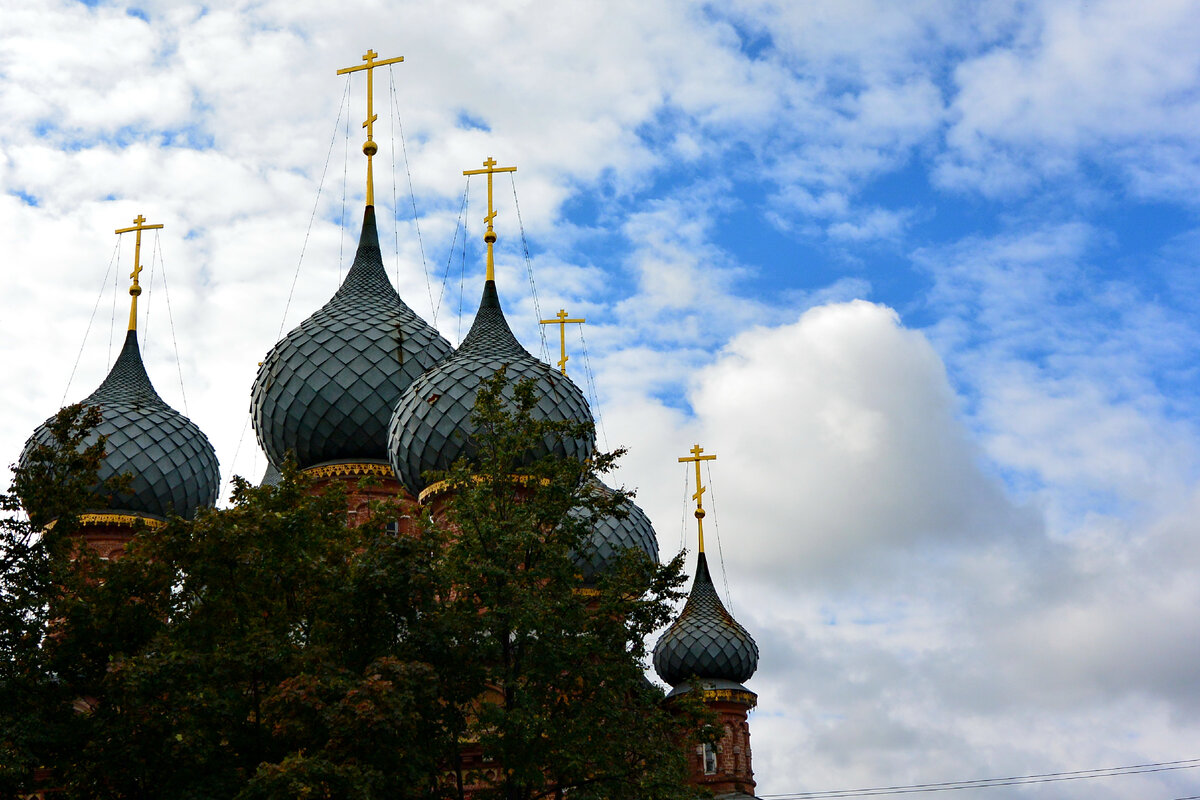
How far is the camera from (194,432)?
29016 mm

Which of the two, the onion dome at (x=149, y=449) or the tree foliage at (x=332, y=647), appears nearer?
the tree foliage at (x=332, y=647)

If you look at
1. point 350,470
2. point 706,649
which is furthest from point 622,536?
point 350,470

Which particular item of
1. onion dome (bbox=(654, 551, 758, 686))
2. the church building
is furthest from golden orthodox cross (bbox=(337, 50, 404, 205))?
onion dome (bbox=(654, 551, 758, 686))

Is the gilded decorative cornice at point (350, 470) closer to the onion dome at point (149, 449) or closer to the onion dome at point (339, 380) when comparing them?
the onion dome at point (339, 380)

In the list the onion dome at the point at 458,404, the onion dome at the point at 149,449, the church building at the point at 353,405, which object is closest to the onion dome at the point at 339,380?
the church building at the point at 353,405

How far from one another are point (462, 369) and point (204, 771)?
10.6 m

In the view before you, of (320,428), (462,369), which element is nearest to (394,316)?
(320,428)

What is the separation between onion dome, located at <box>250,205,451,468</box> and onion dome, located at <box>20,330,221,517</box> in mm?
1405

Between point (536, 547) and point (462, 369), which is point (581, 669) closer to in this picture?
point (536, 547)

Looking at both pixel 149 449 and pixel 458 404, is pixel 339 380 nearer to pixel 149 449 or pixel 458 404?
pixel 149 449

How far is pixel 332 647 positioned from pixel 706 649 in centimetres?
2090

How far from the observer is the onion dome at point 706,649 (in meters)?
35.4

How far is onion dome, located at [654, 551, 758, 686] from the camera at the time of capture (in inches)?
1394

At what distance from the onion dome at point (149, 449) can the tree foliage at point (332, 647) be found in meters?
10.6
